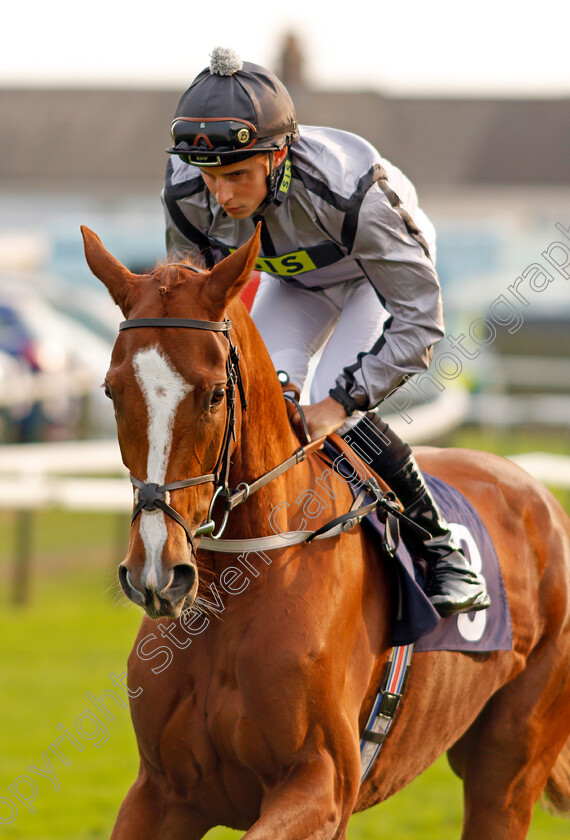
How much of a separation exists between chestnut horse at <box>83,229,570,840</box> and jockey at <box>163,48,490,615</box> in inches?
9.7

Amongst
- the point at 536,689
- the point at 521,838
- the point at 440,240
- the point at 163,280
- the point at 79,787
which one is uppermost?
the point at 163,280

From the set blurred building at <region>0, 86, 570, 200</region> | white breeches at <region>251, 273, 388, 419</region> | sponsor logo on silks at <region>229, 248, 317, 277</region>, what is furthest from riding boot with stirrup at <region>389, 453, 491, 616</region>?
blurred building at <region>0, 86, 570, 200</region>

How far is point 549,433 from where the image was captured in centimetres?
1664

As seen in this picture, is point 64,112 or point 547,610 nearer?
point 547,610

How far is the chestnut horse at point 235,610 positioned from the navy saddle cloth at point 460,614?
0.17ft

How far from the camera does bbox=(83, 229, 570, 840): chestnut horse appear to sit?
8.26ft

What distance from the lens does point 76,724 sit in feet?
20.5

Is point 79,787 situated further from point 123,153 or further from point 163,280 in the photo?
point 123,153

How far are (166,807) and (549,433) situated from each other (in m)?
14.3

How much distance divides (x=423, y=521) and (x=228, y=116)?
4.26ft

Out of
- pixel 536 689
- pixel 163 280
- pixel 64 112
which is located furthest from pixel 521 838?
pixel 64 112

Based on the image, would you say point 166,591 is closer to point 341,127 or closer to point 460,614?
point 460,614

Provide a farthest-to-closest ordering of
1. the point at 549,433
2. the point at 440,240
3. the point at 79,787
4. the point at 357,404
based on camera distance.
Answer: the point at 440,240
the point at 549,433
the point at 79,787
the point at 357,404

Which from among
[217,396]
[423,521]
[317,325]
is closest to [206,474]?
[217,396]
